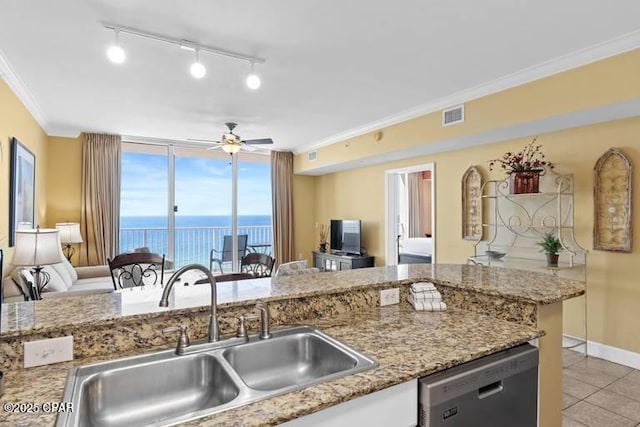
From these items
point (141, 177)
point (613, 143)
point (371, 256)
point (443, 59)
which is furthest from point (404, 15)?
point (141, 177)

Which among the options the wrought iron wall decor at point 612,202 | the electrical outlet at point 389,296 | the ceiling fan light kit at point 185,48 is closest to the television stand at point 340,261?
the wrought iron wall decor at point 612,202

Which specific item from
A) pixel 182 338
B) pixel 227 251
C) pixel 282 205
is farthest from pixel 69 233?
pixel 182 338

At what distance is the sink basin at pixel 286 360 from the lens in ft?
4.37

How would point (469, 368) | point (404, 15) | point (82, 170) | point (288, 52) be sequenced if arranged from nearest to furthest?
point (469, 368), point (404, 15), point (288, 52), point (82, 170)

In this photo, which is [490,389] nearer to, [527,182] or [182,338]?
[182,338]

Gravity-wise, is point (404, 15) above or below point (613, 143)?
above

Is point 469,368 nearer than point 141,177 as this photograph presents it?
Yes

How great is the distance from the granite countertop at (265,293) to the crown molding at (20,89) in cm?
259

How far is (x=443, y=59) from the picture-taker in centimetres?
295

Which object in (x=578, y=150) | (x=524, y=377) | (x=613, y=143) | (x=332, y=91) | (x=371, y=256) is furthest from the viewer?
(x=371, y=256)

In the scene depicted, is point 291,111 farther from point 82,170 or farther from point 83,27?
point 82,170

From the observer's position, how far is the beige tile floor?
2.37 meters

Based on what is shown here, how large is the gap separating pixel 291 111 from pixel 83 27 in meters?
2.34

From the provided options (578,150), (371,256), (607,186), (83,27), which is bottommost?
(371,256)
